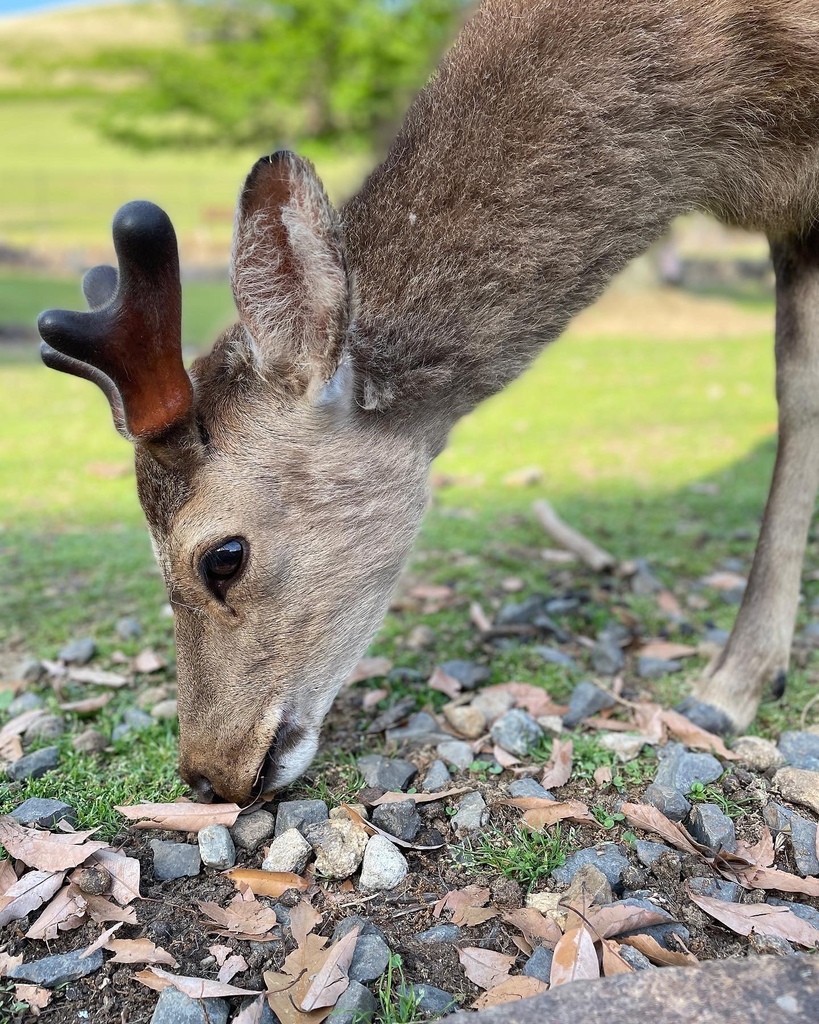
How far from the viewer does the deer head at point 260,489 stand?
8.86ft

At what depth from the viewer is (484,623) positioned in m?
4.36

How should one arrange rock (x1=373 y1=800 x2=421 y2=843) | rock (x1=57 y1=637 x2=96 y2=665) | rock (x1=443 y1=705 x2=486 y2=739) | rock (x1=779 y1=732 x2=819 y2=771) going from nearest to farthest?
rock (x1=373 y1=800 x2=421 y2=843)
rock (x1=779 y1=732 x2=819 y2=771)
rock (x1=443 y1=705 x2=486 y2=739)
rock (x1=57 y1=637 x2=96 y2=665)

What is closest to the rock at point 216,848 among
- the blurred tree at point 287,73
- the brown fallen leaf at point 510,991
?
the brown fallen leaf at point 510,991

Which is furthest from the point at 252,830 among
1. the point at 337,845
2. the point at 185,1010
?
the point at 185,1010

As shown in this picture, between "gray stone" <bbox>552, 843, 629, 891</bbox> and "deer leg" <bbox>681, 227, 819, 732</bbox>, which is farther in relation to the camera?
"deer leg" <bbox>681, 227, 819, 732</bbox>

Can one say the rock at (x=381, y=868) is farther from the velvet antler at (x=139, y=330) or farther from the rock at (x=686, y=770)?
the velvet antler at (x=139, y=330)

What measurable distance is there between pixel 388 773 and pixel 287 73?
2181cm

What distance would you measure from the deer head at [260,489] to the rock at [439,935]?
2.52 feet

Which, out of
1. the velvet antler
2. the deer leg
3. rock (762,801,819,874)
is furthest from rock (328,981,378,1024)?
the deer leg

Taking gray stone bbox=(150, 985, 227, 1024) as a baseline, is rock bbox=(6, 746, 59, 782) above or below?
above

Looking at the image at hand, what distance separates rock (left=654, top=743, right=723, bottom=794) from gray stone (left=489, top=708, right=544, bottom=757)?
430 mm

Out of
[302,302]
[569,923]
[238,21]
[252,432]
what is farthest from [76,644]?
[238,21]

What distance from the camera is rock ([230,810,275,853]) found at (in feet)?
9.02

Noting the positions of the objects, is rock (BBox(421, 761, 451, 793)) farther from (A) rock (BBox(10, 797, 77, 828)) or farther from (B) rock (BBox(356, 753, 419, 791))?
(A) rock (BBox(10, 797, 77, 828))
